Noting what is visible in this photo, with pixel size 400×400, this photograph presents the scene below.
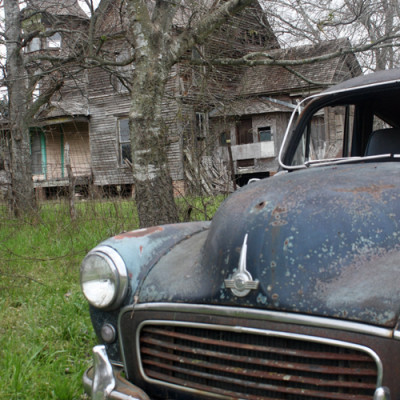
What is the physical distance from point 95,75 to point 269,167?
26.9 ft

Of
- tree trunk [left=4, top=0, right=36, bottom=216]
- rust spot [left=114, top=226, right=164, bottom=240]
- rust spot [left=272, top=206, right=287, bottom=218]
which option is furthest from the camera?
tree trunk [left=4, top=0, right=36, bottom=216]

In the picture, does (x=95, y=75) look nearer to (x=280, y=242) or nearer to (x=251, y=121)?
(x=251, y=121)

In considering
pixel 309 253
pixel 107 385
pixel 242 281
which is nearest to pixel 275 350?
pixel 242 281

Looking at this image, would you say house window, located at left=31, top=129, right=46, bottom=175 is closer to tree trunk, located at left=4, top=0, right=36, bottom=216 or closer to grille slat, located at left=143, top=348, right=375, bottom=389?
tree trunk, located at left=4, top=0, right=36, bottom=216

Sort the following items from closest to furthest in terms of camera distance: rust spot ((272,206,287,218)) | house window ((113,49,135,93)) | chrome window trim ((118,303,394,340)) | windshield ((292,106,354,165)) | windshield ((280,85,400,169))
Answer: chrome window trim ((118,303,394,340))
rust spot ((272,206,287,218))
windshield ((280,85,400,169))
windshield ((292,106,354,165))
house window ((113,49,135,93))

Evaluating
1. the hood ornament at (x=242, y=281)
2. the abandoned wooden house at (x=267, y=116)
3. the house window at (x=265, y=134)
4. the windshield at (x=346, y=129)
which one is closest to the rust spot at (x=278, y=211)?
the hood ornament at (x=242, y=281)

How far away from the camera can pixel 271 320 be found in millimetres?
1716

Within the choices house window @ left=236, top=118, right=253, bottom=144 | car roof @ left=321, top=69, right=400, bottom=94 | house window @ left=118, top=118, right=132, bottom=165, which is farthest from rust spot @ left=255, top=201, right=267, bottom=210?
house window @ left=236, top=118, right=253, bottom=144

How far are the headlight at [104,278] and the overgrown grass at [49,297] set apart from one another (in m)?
0.93

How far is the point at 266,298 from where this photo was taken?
1.76 meters


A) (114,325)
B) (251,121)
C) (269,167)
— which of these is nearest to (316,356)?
(114,325)

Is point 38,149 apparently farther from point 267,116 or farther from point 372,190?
point 372,190

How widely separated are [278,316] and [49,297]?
326 cm

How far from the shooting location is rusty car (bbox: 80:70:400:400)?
160 centimetres
